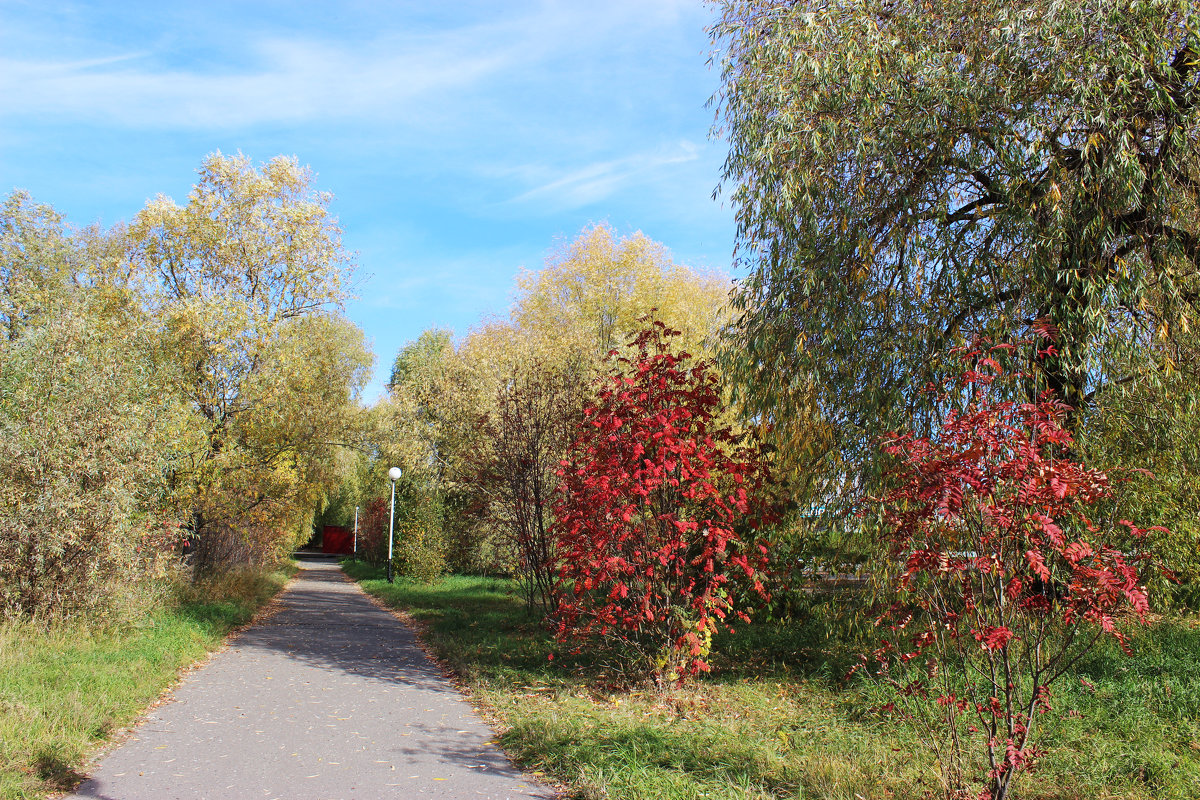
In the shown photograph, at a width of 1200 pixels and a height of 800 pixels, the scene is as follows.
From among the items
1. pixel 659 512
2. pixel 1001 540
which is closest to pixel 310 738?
pixel 659 512

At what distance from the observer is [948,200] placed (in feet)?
26.2

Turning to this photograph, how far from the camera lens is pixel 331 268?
18.2 meters

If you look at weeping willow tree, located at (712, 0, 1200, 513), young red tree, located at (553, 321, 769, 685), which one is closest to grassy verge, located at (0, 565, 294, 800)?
young red tree, located at (553, 321, 769, 685)

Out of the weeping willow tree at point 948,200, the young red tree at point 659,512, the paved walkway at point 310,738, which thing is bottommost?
the paved walkway at point 310,738

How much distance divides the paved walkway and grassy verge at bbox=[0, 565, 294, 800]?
231 millimetres

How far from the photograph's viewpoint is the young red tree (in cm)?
760

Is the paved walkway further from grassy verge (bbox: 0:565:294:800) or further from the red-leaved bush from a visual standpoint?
the red-leaved bush

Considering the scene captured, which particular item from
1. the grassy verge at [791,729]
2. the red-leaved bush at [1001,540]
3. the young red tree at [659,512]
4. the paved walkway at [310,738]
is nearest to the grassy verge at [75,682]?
the paved walkway at [310,738]

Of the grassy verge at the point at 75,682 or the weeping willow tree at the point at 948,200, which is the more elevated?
the weeping willow tree at the point at 948,200

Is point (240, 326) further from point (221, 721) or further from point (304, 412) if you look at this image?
point (221, 721)

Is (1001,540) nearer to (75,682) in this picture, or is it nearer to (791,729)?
(791,729)

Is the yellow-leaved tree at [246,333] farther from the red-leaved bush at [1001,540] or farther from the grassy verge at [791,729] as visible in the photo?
the red-leaved bush at [1001,540]

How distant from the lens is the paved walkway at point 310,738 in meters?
4.95

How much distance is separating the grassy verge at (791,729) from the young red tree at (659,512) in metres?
0.75
